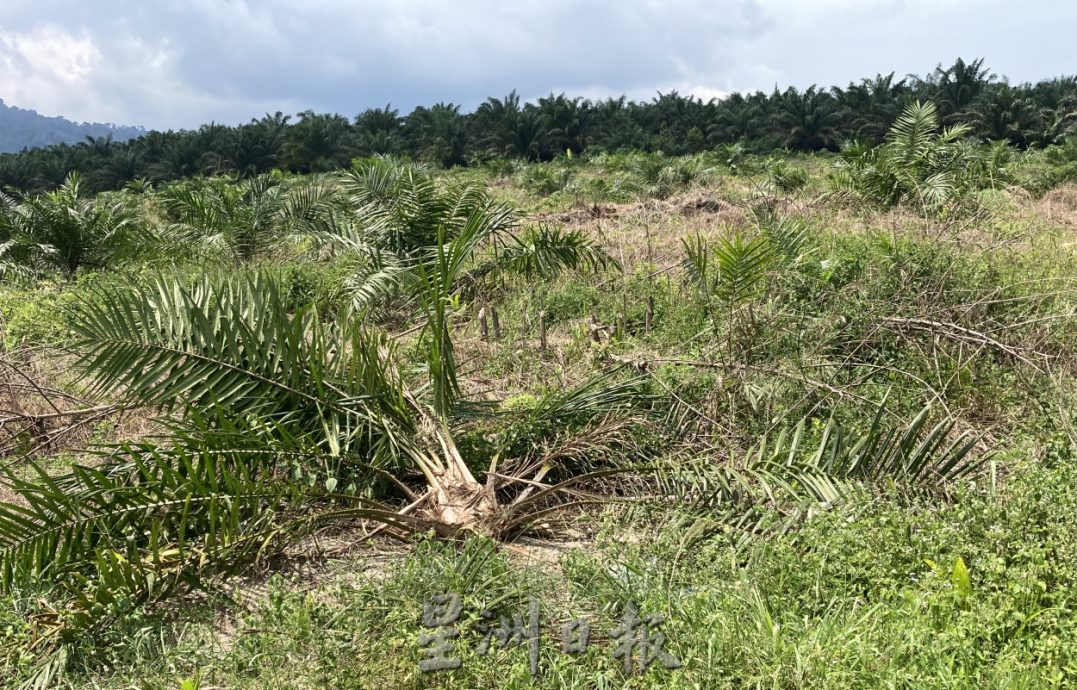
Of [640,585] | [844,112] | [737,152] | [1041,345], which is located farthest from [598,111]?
[640,585]

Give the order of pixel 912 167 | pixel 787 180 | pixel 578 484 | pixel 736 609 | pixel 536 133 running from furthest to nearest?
pixel 536 133 → pixel 787 180 → pixel 912 167 → pixel 578 484 → pixel 736 609

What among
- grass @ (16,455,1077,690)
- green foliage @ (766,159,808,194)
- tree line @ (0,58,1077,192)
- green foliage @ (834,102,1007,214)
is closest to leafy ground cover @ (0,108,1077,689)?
grass @ (16,455,1077,690)

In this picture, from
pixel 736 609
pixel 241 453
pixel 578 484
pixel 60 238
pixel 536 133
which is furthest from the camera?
pixel 536 133

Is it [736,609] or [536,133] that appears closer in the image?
[736,609]

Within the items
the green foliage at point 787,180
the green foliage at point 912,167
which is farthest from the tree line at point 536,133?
the green foliage at point 912,167

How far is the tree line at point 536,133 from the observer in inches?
1199

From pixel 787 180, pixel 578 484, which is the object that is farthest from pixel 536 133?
pixel 578 484

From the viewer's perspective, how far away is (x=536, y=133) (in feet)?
108

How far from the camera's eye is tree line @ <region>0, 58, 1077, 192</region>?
30453 mm

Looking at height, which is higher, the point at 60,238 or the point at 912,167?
the point at 912,167

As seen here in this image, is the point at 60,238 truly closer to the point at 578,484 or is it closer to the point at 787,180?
the point at 578,484

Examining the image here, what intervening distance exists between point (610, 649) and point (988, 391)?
119 inches

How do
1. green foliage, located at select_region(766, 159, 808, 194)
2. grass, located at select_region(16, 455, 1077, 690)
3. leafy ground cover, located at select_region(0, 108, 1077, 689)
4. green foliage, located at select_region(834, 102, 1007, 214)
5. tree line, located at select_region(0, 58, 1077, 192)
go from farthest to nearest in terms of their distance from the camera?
tree line, located at select_region(0, 58, 1077, 192) < green foliage, located at select_region(766, 159, 808, 194) < green foliage, located at select_region(834, 102, 1007, 214) < leafy ground cover, located at select_region(0, 108, 1077, 689) < grass, located at select_region(16, 455, 1077, 690)

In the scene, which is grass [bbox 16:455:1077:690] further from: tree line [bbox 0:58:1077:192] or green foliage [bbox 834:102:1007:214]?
tree line [bbox 0:58:1077:192]
